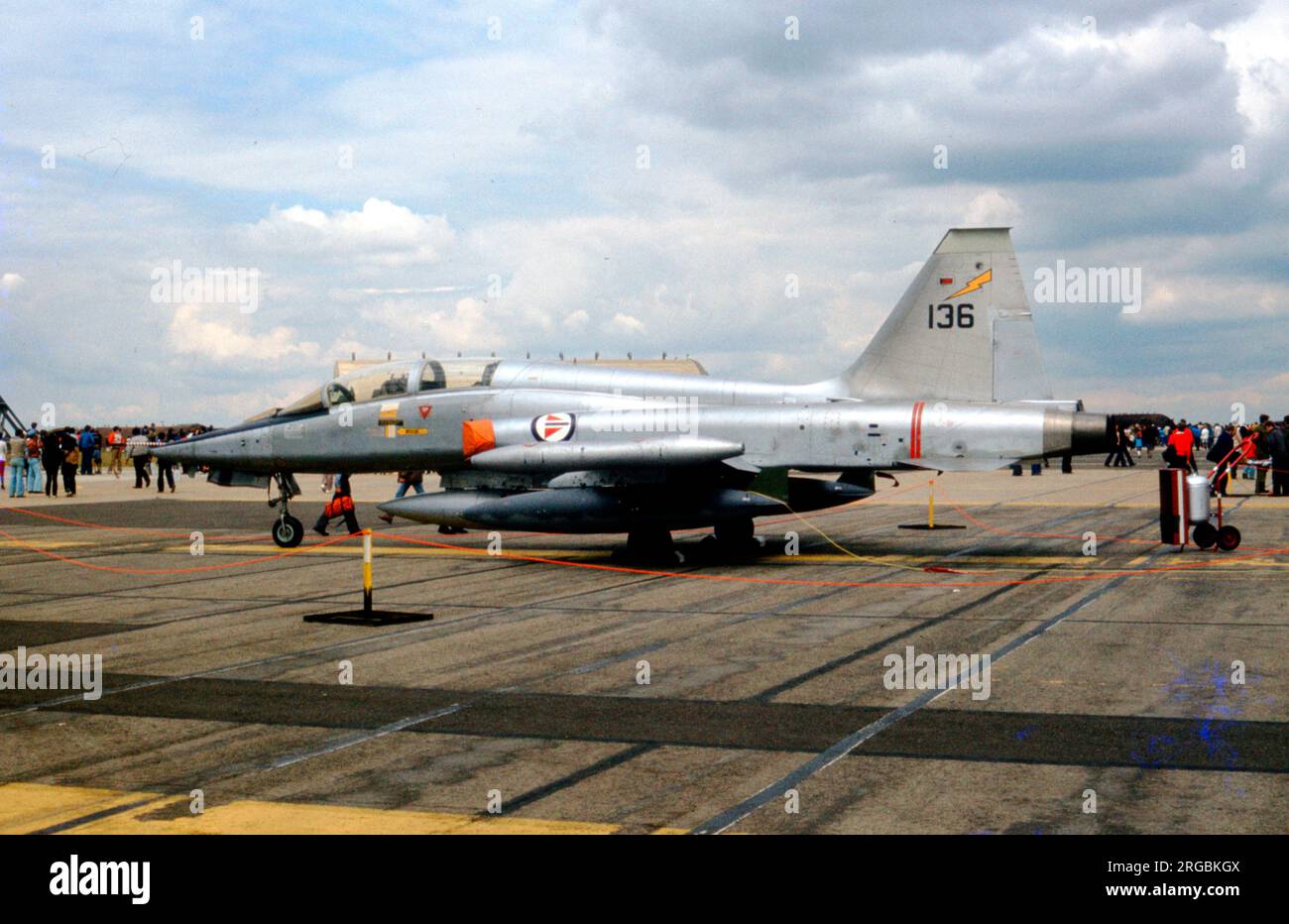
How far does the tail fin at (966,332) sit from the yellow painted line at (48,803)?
14.3m

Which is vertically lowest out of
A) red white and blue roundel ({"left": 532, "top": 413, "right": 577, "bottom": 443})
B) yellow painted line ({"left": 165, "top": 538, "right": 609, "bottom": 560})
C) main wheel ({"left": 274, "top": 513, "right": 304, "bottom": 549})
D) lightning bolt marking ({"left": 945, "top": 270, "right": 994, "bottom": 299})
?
yellow painted line ({"left": 165, "top": 538, "right": 609, "bottom": 560})

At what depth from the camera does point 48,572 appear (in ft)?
63.2

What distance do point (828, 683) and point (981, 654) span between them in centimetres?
197

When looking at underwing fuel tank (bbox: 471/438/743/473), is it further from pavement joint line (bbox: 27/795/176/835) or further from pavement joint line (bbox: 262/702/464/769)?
pavement joint line (bbox: 27/795/176/835)

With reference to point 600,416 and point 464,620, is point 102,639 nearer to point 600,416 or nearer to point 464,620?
point 464,620

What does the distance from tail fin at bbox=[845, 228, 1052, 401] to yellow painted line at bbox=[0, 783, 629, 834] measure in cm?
1383

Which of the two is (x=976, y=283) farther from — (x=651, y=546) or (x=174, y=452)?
(x=174, y=452)

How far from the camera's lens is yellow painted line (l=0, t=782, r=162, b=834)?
6.32 metres

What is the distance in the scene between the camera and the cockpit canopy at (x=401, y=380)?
2066 cm

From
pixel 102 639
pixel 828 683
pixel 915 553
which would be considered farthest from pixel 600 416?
pixel 828 683

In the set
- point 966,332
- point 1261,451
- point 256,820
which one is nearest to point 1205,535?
point 966,332

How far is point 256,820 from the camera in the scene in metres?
6.26

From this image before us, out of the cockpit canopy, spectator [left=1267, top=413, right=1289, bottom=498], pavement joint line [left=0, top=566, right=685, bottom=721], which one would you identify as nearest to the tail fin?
the cockpit canopy

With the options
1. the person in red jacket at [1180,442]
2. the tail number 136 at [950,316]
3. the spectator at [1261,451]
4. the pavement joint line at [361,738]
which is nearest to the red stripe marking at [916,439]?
the tail number 136 at [950,316]
